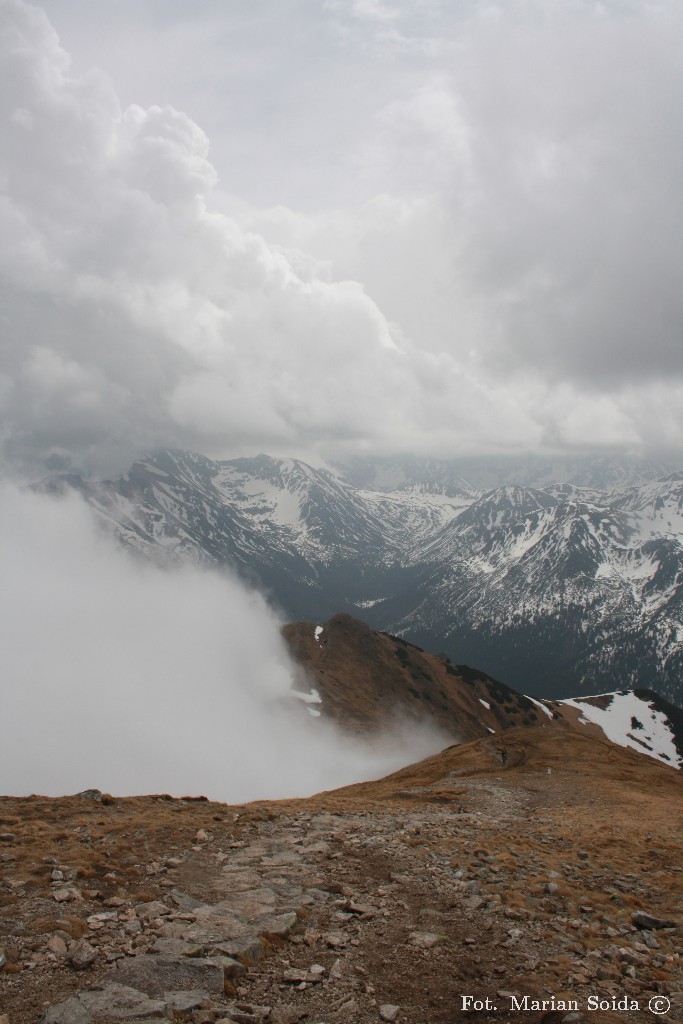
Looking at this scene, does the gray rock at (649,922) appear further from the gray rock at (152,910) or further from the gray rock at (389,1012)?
the gray rock at (152,910)

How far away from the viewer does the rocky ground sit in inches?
404

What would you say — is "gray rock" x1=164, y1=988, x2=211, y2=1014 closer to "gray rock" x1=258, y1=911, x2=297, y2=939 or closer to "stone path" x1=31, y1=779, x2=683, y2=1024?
"stone path" x1=31, y1=779, x2=683, y2=1024

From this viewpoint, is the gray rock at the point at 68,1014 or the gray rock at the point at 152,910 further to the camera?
the gray rock at the point at 152,910

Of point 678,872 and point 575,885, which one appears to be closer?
point 575,885

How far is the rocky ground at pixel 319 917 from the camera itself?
10258 millimetres

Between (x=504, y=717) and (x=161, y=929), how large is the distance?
20601cm

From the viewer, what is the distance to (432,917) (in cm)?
1451

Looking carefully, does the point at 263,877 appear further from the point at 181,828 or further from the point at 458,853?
the point at 458,853

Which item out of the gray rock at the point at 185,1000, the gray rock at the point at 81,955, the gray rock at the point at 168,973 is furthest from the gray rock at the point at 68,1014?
the gray rock at the point at 185,1000

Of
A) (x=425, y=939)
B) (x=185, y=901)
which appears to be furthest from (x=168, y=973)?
(x=425, y=939)

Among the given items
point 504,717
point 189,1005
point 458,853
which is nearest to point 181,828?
point 458,853

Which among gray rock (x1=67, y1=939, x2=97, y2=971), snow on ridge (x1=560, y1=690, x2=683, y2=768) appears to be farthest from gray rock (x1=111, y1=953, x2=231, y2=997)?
snow on ridge (x1=560, y1=690, x2=683, y2=768)

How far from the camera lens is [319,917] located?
14.1 meters

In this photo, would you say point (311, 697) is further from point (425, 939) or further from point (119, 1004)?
point (119, 1004)
